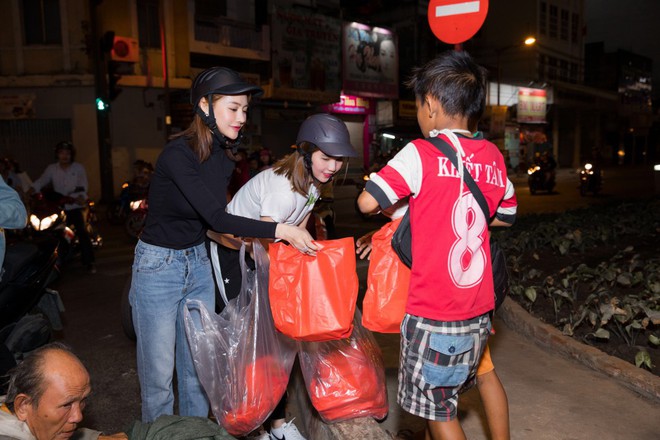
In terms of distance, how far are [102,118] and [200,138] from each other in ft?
49.9

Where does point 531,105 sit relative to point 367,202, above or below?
above

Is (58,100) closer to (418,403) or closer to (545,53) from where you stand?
(418,403)

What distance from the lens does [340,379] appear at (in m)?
2.74

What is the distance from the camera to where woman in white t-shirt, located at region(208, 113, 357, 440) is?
2633 millimetres

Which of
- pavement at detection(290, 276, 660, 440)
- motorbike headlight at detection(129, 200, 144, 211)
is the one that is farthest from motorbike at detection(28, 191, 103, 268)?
pavement at detection(290, 276, 660, 440)

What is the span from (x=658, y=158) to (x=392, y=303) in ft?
230

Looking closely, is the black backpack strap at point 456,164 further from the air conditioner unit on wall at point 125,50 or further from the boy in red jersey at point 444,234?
the air conditioner unit on wall at point 125,50

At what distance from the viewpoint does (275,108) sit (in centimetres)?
2278

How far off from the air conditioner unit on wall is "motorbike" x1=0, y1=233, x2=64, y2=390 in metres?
14.6

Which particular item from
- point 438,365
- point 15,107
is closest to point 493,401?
point 438,365

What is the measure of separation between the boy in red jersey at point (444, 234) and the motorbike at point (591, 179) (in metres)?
17.6

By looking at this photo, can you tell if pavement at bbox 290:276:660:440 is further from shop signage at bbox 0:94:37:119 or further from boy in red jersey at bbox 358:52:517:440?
shop signage at bbox 0:94:37:119

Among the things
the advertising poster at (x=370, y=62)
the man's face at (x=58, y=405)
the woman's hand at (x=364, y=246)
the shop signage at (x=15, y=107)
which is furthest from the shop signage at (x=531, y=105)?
the man's face at (x=58, y=405)

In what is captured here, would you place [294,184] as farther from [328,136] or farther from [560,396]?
[560,396]
